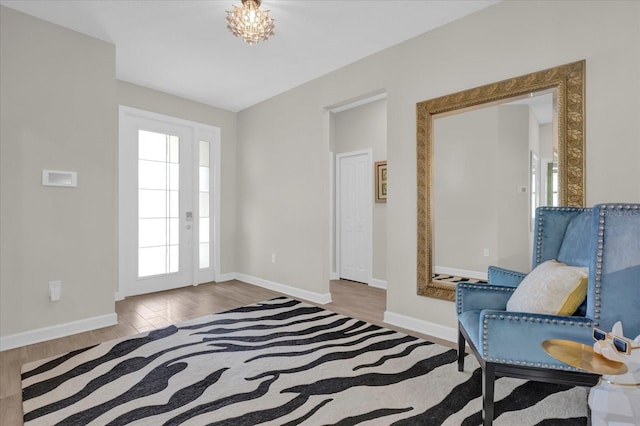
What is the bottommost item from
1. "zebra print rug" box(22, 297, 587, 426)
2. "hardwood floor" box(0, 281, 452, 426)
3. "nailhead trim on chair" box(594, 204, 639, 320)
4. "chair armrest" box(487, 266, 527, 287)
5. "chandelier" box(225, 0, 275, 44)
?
"hardwood floor" box(0, 281, 452, 426)

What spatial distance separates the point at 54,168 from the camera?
2816 millimetres

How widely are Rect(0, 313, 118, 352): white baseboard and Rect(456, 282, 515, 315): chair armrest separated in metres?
3.12

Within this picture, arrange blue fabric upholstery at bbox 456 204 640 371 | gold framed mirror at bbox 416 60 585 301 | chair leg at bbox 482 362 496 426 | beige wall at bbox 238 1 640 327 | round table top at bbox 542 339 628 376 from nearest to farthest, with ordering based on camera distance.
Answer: round table top at bbox 542 339 628 376
blue fabric upholstery at bbox 456 204 640 371
chair leg at bbox 482 362 496 426
beige wall at bbox 238 1 640 327
gold framed mirror at bbox 416 60 585 301

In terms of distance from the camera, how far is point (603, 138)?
2.04 metres

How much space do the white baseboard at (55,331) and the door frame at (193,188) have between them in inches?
39.6

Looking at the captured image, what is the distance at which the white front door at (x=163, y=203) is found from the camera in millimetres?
4133

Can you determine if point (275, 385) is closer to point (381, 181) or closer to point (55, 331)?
point (55, 331)

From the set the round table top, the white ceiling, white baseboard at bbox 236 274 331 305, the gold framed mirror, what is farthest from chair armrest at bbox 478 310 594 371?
white baseboard at bbox 236 274 331 305

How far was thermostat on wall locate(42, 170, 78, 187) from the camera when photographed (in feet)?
9.09

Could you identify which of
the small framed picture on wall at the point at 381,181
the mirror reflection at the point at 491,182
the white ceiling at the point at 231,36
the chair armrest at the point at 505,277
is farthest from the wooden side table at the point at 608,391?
the small framed picture on wall at the point at 381,181

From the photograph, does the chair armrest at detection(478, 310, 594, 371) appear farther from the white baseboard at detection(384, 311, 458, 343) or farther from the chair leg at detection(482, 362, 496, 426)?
the white baseboard at detection(384, 311, 458, 343)

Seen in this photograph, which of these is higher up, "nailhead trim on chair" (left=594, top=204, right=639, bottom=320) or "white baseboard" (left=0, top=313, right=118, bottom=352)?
"nailhead trim on chair" (left=594, top=204, right=639, bottom=320)

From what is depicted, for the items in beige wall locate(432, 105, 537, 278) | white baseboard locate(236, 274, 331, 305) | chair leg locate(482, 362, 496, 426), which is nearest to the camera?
chair leg locate(482, 362, 496, 426)

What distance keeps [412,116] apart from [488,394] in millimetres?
2264
